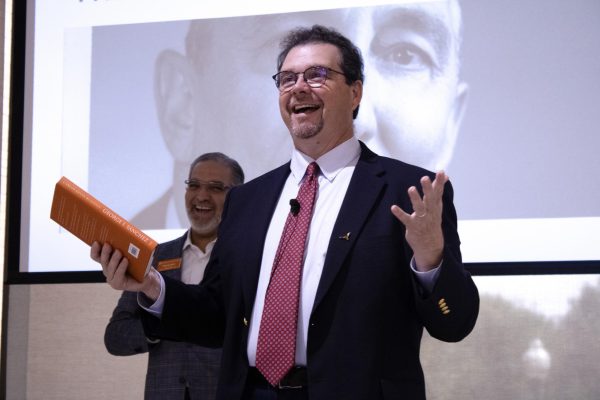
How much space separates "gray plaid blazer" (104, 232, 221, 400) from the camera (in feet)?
9.28

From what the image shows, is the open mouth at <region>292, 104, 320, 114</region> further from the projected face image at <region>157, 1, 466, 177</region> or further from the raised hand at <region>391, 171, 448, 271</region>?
the projected face image at <region>157, 1, 466, 177</region>

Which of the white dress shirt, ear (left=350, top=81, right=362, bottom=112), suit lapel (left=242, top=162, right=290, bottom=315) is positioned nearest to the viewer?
the white dress shirt

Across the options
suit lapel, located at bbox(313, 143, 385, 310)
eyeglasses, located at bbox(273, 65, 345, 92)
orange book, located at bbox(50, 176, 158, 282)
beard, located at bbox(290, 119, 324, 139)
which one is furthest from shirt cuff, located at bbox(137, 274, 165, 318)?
eyeglasses, located at bbox(273, 65, 345, 92)

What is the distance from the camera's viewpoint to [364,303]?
186 cm

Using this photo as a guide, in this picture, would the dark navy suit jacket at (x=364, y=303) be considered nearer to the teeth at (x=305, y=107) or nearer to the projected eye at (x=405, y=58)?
the teeth at (x=305, y=107)

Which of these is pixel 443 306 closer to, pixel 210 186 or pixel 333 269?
pixel 333 269

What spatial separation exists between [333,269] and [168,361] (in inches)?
48.4

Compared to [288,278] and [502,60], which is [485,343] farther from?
[288,278]

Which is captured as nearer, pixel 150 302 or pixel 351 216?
pixel 351 216

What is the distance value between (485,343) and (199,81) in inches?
85.7

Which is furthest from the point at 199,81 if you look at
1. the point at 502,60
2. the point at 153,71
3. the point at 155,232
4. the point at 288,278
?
the point at 288,278

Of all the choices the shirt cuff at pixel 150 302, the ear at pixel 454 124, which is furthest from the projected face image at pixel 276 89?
the shirt cuff at pixel 150 302

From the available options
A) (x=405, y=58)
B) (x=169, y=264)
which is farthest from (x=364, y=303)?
(x=405, y=58)

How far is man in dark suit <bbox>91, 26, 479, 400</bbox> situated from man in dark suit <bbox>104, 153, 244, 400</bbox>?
619 millimetres
